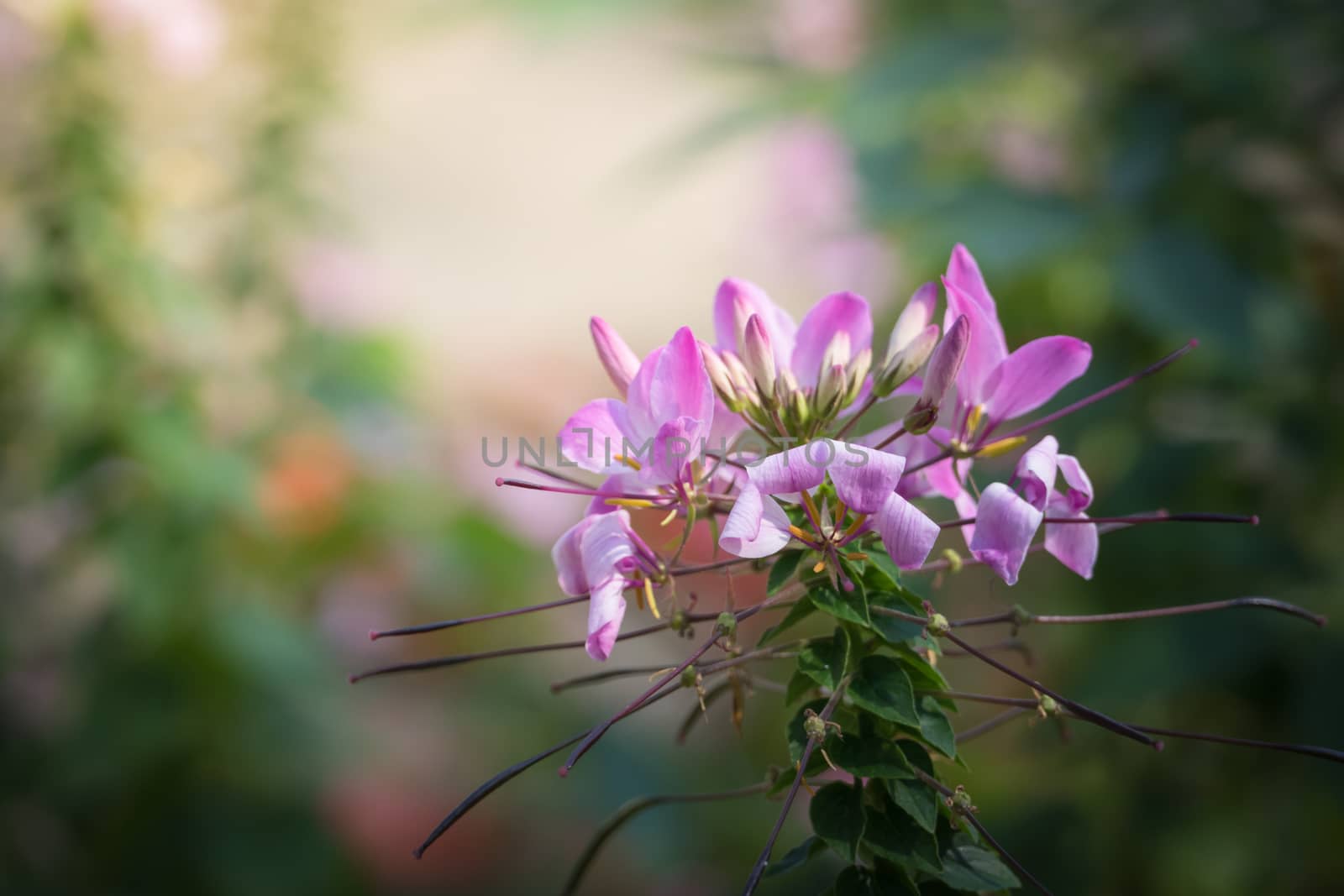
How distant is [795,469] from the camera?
0.28m

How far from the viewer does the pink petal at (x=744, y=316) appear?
35 centimetres

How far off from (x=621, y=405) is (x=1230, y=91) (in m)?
0.71

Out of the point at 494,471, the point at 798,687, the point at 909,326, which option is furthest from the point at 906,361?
the point at 494,471

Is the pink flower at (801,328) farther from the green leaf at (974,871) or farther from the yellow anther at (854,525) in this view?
the green leaf at (974,871)

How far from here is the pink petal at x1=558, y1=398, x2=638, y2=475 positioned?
329 millimetres

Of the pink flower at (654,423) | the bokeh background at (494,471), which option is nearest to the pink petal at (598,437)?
the pink flower at (654,423)

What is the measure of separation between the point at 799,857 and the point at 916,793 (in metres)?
0.05

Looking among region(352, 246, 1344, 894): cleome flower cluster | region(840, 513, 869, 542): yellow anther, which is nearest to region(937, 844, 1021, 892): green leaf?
region(352, 246, 1344, 894): cleome flower cluster

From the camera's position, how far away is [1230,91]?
2.58ft

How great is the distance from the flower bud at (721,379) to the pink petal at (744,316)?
0.02 meters

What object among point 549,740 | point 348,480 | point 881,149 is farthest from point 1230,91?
point 348,480

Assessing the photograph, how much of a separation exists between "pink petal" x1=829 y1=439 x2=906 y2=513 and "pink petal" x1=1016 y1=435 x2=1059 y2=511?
44mm

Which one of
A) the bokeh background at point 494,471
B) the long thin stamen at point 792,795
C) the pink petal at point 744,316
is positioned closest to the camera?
the long thin stamen at point 792,795

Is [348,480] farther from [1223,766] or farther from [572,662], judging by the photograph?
[1223,766]
